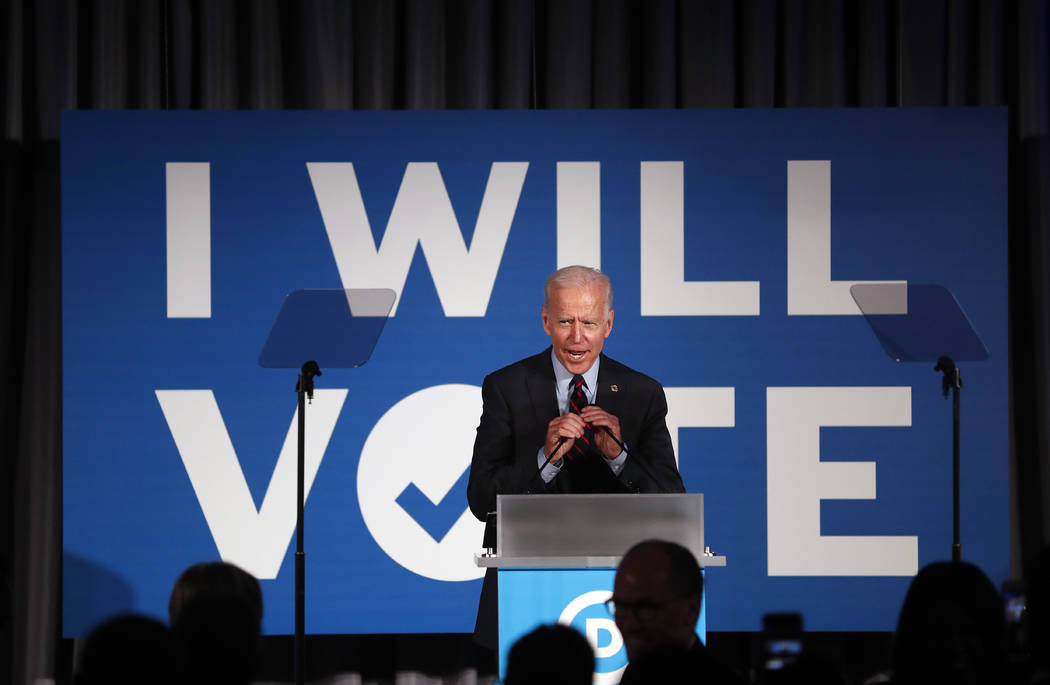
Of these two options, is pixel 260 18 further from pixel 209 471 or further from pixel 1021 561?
pixel 1021 561

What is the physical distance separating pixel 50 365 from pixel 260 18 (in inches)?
75.4

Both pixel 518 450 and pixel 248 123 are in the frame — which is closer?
pixel 518 450

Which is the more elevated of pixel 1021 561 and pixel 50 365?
pixel 50 365

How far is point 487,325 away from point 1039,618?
3060 mm

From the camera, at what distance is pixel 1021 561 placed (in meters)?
4.94

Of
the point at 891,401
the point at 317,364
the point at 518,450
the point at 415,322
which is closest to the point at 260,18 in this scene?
the point at 415,322

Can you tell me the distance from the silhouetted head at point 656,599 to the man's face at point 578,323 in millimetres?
1594

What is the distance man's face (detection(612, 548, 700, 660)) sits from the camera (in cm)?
208

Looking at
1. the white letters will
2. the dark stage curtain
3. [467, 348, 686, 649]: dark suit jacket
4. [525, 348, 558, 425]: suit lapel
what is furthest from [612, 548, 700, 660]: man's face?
the dark stage curtain

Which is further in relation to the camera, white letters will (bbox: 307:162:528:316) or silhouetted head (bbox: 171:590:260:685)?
white letters will (bbox: 307:162:528:316)

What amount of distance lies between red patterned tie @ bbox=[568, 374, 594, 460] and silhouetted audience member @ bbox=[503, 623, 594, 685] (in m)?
1.92

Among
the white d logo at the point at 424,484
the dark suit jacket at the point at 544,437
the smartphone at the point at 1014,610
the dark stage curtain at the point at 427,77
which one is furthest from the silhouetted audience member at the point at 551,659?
the dark stage curtain at the point at 427,77

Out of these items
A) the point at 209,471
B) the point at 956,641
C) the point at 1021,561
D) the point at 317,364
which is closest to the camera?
the point at 956,641

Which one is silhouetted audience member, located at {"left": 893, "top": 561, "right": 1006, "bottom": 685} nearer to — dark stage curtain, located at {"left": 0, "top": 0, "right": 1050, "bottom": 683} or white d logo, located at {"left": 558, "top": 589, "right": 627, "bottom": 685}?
white d logo, located at {"left": 558, "top": 589, "right": 627, "bottom": 685}
